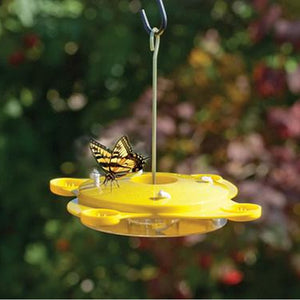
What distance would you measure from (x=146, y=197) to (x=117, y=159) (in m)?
0.13

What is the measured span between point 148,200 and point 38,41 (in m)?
2.46

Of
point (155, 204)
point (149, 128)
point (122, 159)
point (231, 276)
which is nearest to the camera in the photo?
point (155, 204)

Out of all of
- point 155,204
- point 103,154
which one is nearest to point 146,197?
point 155,204

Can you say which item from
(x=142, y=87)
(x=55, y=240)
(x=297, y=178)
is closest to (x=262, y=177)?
(x=297, y=178)

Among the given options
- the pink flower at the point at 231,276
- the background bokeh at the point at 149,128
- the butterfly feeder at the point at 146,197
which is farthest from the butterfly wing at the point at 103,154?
the pink flower at the point at 231,276

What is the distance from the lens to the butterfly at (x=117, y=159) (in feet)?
6.20

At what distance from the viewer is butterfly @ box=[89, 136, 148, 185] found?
189cm

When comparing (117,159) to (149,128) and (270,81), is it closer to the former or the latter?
(149,128)

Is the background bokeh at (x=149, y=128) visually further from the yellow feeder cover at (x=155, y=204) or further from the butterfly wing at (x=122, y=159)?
the butterfly wing at (x=122, y=159)

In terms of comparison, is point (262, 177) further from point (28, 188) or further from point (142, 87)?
point (28, 188)

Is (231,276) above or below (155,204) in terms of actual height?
below

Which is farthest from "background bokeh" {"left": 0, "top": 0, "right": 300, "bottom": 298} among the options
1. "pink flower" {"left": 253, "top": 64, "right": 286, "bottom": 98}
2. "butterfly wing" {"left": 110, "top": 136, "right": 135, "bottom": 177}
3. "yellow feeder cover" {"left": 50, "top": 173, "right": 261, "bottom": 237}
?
"butterfly wing" {"left": 110, "top": 136, "right": 135, "bottom": 177}

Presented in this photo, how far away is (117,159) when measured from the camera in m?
1.90

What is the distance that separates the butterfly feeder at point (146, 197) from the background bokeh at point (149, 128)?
5.00 feet
